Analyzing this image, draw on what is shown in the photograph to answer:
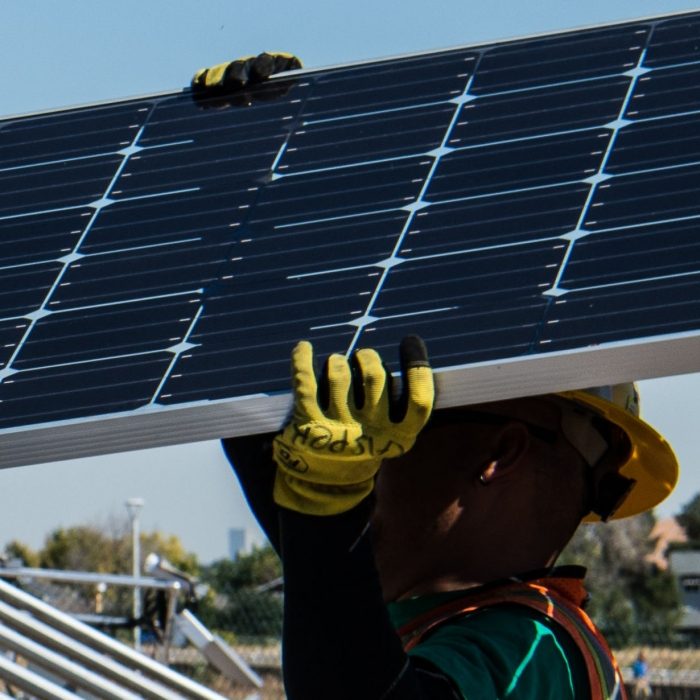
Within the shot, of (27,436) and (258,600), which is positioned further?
(258,600)

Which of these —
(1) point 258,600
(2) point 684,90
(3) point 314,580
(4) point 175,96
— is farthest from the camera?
(1) point 258,600

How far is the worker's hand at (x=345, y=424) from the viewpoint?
8.15 feet

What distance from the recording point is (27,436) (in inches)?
107

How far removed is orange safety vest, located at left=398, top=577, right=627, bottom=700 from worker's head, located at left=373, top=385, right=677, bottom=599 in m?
0.07

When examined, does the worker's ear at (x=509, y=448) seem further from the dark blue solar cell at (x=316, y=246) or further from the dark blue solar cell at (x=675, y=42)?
the dark blue solar cell at (x=675, y=42)

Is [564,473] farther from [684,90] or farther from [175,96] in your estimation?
[175,96]

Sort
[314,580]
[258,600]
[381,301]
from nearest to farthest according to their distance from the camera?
[314,580]
[381,301]
[258,600]

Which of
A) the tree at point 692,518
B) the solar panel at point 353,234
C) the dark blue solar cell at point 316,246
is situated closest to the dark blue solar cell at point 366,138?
the solar panel at point 353,234

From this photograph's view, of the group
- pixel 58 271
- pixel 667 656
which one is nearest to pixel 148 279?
pixel 58 271

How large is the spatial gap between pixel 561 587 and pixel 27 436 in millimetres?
1266

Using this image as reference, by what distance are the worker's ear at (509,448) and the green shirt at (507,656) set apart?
37 cm

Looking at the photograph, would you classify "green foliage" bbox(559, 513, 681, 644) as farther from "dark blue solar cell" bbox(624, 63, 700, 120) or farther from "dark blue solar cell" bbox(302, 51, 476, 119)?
"dark blue solar cell" bbox(624, 63, 700, 120)

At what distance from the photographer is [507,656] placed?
2771 mm

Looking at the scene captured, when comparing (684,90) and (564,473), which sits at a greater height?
(684,90)
